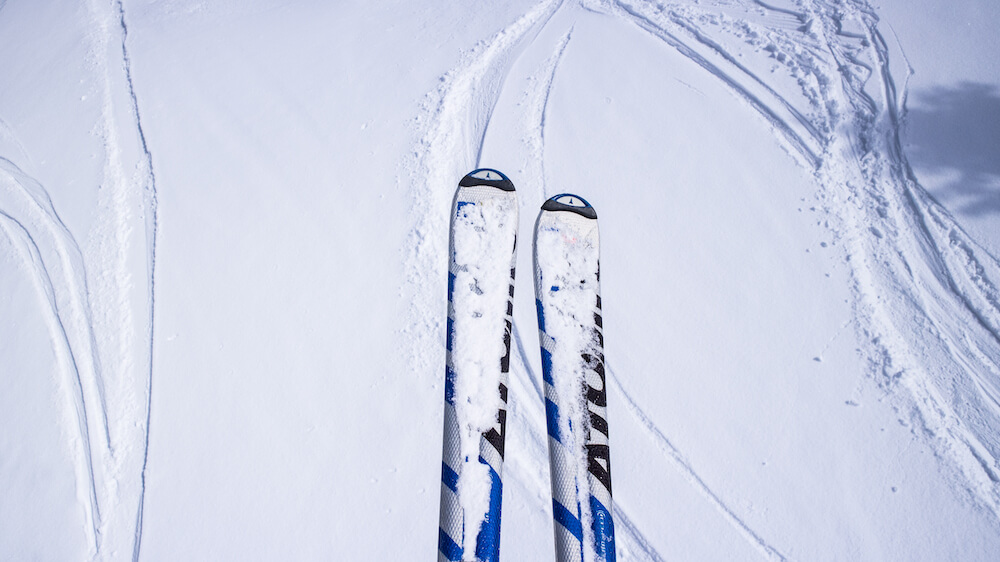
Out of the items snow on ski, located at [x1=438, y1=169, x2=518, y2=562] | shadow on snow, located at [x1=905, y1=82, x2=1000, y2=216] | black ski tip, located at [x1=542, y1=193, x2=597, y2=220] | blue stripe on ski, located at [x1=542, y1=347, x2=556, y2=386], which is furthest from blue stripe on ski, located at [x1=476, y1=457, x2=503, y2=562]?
shadow on snow, located at [x1=905, y1=82, x2=1000, y2=216]

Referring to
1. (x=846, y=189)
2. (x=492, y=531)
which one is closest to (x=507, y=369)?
(x=492, y=531)

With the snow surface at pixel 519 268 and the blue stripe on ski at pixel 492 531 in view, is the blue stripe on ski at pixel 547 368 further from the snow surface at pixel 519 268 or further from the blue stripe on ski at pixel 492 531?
the blue stripe on ski at pixel 492 531

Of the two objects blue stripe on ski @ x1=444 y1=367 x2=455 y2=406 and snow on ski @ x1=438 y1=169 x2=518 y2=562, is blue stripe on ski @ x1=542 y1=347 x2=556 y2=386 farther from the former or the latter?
blue stripe on ski @ x1=444 y1=367 x2=455 y2=406

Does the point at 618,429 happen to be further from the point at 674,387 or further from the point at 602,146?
the point at 602,146

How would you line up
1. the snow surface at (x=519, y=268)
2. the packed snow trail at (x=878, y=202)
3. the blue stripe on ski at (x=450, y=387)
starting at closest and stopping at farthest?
1. the blue stripe on ski at (x=450, y=387)
2. the snow surface at (x=519, y=268)
3. the packed snow trail at (x=878, y=202)

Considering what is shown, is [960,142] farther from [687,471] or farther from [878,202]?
[687,471]

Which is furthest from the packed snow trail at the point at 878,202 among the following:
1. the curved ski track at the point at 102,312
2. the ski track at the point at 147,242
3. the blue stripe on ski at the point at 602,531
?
the curved ski track at the point at 102,312

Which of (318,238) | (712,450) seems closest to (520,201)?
(318,238)
